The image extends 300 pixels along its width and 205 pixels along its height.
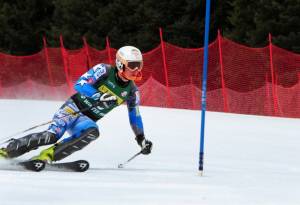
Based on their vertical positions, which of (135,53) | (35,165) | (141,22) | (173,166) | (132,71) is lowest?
(141,22)

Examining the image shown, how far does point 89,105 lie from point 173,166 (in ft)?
4.63

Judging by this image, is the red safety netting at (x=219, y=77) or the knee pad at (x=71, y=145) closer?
the knee pad at (x=71, y=145)

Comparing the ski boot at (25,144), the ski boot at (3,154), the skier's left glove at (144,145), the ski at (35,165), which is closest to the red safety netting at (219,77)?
the skier's left glove at (144,145)

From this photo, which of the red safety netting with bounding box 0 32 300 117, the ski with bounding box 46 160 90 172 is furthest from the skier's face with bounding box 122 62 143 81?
the red safety netting with bounding box 0 32 300 117

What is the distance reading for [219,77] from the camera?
1800 centimetres

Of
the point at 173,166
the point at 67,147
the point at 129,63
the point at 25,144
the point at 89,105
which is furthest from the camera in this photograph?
the point at 173,166

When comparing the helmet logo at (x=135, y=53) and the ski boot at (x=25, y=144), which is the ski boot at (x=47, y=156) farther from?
the helmet logo at (x=135, y=53)

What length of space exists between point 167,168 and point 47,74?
13.7 m

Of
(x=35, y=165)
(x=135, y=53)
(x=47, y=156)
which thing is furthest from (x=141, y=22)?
(x=35, y=165)

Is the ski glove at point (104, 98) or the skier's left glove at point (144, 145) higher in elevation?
Result: the ski glove at point (104, 98)

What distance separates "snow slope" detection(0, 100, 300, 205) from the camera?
5426mm

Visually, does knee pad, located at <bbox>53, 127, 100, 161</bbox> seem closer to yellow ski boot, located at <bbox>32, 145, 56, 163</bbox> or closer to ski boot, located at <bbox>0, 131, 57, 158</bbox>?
yellow ski boot, located at <bbox>32, 145, 56, 163</bbox>

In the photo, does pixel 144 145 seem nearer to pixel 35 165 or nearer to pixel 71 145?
pixel 71 145

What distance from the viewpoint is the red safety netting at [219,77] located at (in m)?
15.8
